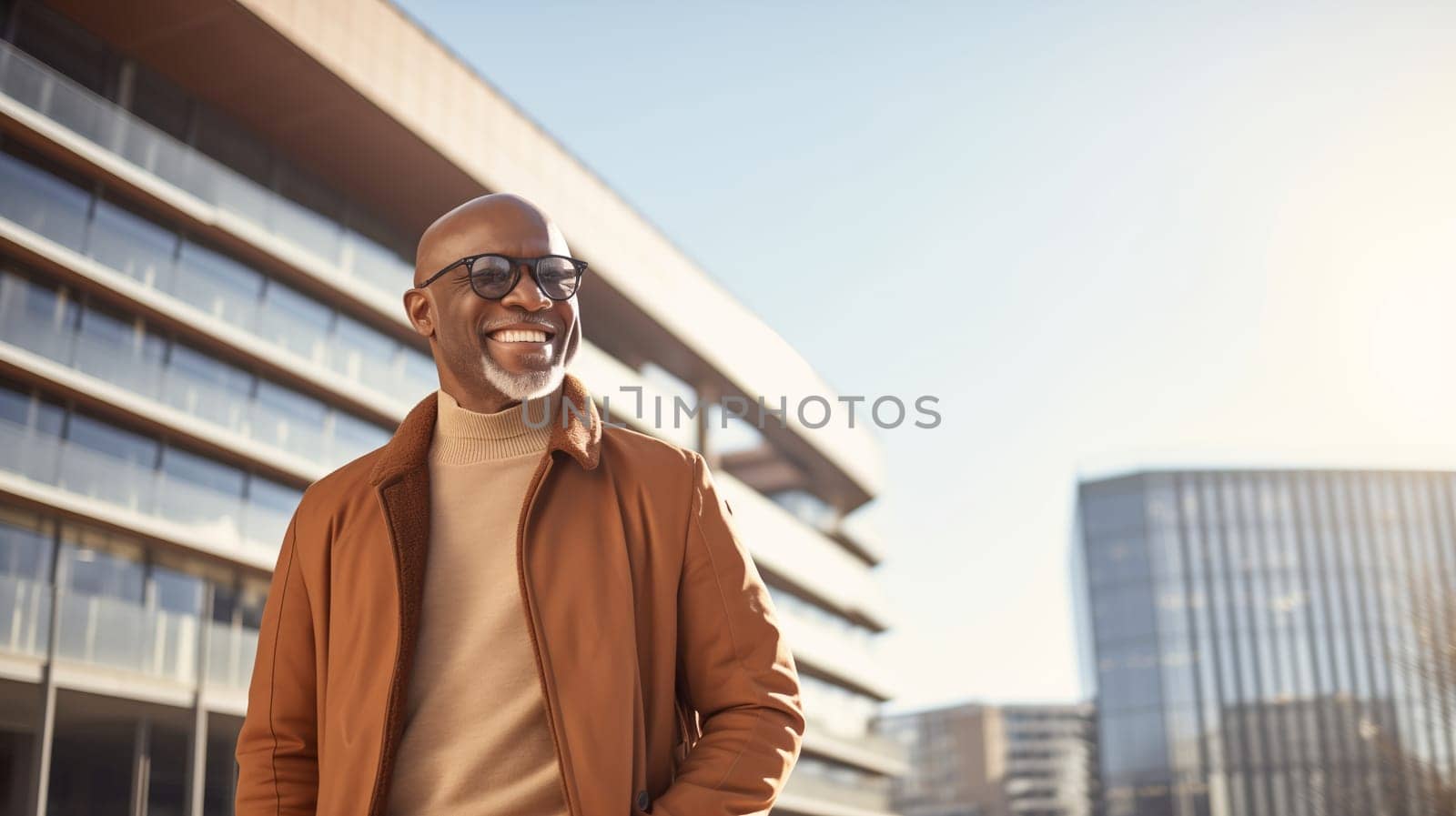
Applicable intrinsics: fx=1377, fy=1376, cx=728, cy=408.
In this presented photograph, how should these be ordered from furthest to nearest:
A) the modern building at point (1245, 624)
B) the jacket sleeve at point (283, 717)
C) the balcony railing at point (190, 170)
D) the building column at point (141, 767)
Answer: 1. the modern building at point (1245, 624)
2. the building column at point (141, 767)
3. the balcony railing at point (190, 170)
4. the jacket sleeve at point (283, 717)

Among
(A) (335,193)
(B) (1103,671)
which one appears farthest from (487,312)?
(B) (1103,671)

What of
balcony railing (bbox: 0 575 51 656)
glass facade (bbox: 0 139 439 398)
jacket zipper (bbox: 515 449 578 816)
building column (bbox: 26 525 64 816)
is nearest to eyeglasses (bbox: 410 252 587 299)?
jacket zipper (bbox: 515 449 578 816)

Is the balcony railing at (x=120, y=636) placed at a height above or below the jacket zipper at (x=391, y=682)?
above

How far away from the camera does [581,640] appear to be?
2.40 meters

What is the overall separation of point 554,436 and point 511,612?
349 mm

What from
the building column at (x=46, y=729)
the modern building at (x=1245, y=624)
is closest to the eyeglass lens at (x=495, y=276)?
the building column at (x=46, y=729)

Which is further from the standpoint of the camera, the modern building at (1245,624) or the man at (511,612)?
the modern building at (1245,624)

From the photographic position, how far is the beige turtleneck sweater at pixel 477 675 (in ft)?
7.77

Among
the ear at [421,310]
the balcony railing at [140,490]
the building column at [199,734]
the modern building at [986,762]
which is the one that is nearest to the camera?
the ear at [421,310]

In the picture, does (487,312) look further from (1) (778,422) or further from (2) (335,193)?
(1) (778,422)

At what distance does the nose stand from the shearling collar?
197 millimetres

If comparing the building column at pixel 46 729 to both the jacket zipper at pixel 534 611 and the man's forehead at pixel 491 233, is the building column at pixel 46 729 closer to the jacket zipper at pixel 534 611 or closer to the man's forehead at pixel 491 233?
the man's forehead at pixel 491 233

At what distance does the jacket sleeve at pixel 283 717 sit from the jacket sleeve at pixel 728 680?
2.24 ft

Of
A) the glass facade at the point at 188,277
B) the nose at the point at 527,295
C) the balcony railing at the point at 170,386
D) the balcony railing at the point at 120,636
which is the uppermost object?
the glass facade at the point at 188,277
